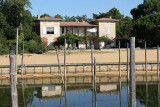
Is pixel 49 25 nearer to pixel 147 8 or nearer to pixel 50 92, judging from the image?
pixel 147 8

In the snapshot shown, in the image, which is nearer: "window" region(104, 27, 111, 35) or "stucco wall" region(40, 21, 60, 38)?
"stucco wall" region(40, 21, 60, 38)

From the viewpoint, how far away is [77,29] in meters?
49.0

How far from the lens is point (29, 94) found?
18641 millimetres

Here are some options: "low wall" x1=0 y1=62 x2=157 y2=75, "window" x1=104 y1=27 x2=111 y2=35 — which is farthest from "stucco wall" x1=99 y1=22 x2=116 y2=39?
"low wall" x1=0 y1=62 x2=157 y2=75

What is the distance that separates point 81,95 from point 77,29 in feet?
103

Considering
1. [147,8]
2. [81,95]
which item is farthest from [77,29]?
[81,95]

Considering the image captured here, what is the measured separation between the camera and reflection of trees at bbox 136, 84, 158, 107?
1570 cm

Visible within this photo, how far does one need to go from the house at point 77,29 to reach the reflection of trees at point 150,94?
27382 mm

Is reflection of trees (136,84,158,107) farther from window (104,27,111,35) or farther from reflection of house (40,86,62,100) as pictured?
window (104,27,111,35)

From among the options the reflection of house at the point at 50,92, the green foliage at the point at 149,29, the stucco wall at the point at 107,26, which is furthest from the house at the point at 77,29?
the reflection of house at the point at 50,92

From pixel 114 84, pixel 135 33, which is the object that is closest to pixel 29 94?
pixel 114 84

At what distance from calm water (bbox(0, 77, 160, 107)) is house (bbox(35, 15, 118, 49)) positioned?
25.0 metres

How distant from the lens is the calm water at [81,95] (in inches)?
625

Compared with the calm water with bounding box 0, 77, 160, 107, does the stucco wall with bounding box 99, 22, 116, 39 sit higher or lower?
higher
